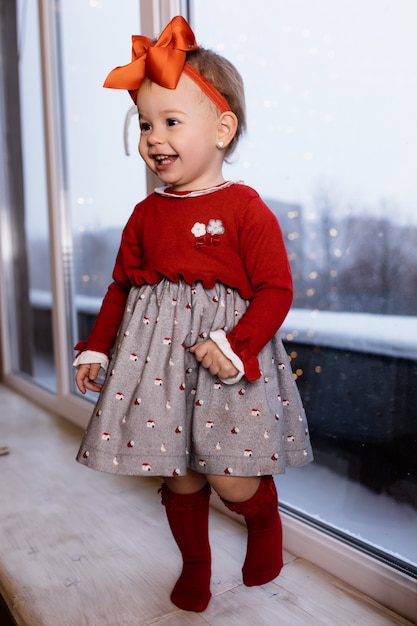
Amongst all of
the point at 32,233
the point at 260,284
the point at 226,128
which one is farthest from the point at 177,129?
the point at 32,233

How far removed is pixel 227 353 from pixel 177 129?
0.35m

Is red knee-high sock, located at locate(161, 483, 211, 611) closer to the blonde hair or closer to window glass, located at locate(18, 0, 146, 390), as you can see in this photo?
the blonde hair

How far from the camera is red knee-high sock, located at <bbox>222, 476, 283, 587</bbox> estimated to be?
3.13 feet

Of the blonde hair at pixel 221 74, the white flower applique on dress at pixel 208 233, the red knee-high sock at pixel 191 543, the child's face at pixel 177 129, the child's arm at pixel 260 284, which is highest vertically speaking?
the blonde hair at pixel 221 74

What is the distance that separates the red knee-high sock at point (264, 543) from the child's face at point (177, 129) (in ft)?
1.69

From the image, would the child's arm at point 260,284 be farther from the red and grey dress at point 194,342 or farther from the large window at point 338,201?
the large window at point 338,201

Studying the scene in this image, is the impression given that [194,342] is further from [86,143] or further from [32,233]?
[32,233]

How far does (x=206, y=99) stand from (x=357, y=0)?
40cm

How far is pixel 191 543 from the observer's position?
988 mm

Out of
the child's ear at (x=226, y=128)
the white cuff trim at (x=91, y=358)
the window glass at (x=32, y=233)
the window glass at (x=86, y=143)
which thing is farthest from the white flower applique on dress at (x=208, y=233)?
the window glass at (x=32, y=233)

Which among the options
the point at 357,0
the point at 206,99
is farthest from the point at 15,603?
the point at 357,0

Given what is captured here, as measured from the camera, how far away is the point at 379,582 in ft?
3.30

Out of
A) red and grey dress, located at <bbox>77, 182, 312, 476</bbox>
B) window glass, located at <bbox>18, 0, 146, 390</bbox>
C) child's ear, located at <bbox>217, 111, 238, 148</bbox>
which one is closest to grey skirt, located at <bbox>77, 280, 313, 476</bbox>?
red and grey dress, located at <bbox>77, 182, 312, 476</bbox>

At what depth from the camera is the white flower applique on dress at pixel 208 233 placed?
0.89m
